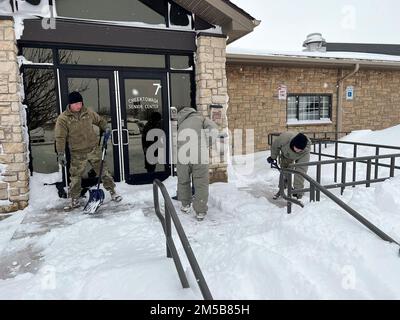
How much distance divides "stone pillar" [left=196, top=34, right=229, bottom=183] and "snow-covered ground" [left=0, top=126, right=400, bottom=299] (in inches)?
85.6

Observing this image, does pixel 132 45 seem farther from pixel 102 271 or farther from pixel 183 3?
pixel 102 271

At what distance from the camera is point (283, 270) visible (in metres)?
2.85

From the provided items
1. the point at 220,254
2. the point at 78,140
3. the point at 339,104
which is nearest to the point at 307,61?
the point at 339,104

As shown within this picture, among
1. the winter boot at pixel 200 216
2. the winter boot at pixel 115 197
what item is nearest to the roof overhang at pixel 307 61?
the winter boot at pixel 115 197

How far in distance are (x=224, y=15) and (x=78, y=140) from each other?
3.56 meters

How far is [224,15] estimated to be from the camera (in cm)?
603

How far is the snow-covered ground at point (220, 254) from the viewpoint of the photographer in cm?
267

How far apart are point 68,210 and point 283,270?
370 cm

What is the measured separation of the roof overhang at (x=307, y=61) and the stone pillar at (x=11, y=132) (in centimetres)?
602

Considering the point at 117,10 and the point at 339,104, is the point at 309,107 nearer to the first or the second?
the point at 339,104

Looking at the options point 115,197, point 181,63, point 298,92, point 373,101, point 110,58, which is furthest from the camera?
point 373,101

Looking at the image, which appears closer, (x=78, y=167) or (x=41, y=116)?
(x=78, y=167)

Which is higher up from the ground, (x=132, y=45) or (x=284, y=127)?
(x=132, y=45)
